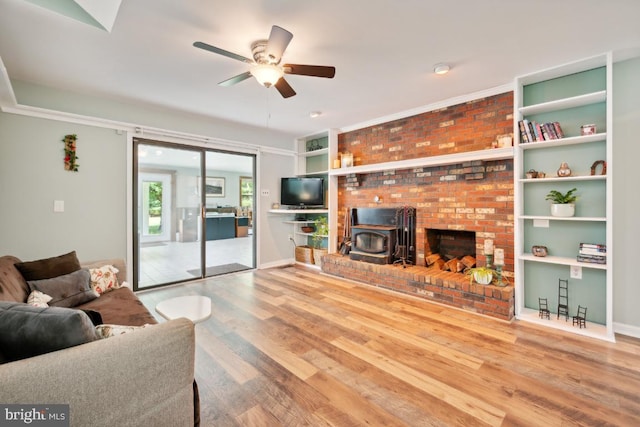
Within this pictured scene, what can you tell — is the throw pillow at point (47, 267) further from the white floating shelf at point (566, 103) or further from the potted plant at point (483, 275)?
the white floating shelf at point (566, 103)

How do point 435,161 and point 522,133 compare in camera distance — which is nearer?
point 522,133

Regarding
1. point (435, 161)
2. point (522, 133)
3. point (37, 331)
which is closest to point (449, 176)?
point (435, 161)

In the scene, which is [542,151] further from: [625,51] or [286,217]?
[286,217]

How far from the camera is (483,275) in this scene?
10.5ft

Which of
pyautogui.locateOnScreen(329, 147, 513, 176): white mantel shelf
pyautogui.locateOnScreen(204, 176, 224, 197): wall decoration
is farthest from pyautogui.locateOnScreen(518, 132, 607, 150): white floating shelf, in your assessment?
pyautogui.locateOnScreen(204, 176, 224, 197): wall decoration

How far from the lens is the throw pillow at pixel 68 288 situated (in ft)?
6.98

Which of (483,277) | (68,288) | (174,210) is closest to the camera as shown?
(68,288)

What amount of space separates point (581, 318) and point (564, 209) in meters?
1.07

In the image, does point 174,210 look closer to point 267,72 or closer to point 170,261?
point 170,261

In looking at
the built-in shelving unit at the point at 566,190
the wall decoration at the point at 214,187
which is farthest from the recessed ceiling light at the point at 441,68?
the wall decoration at the point at 214,187

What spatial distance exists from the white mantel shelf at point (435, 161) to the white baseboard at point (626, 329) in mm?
1884

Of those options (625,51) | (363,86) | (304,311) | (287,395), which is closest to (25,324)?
(287,395)

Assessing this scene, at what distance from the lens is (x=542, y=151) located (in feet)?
10.1

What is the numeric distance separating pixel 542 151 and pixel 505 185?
49 centimetres
